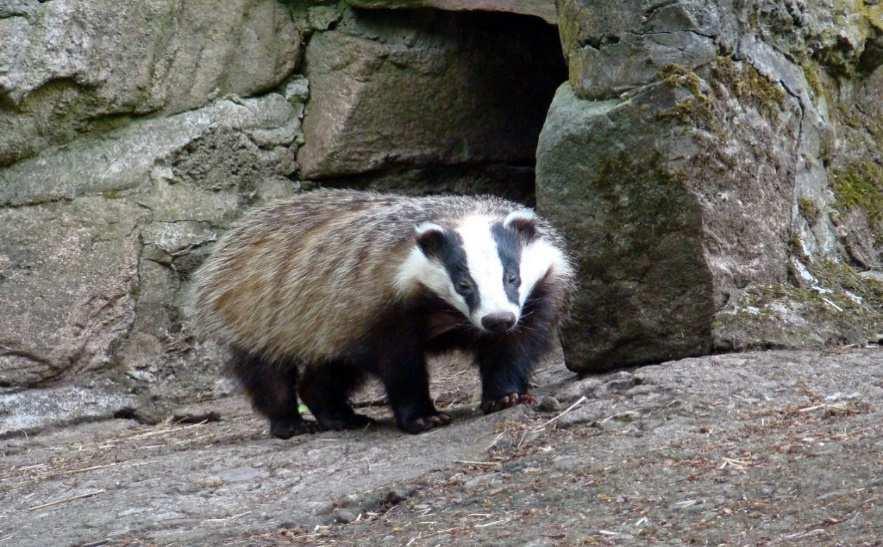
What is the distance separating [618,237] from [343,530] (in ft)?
7.33

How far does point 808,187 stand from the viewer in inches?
267

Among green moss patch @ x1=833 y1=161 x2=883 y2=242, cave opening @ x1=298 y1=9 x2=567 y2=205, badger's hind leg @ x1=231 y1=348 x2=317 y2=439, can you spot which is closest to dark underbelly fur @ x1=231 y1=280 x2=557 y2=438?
badger's hind leg @ x1=231 y1=348 x2=317 y2=439

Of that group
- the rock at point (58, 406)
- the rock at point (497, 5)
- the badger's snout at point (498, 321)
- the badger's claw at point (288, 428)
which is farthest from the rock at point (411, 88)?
the badger's snout at point (498, 321)

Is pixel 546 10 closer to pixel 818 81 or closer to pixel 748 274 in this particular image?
pixel 818 81

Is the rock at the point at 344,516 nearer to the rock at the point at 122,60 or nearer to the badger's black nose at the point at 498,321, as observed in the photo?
the badger's black nose at the point at 498,321

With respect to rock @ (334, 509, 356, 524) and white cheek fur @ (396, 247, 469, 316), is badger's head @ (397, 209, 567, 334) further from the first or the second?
rock @ (334, 509, 356, 524)

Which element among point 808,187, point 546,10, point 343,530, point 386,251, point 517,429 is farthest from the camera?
point 546,10

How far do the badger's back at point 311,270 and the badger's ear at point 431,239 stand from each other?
169 millimetres

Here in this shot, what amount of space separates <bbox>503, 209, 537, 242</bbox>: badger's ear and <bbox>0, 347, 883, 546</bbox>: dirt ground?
70 centimetres

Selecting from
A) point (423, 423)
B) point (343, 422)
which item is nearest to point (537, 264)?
point (423, 423)

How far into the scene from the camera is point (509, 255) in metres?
5.84

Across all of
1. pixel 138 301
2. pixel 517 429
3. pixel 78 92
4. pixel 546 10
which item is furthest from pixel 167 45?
pixel 517 429

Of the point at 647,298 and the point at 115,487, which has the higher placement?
the point at 647,298

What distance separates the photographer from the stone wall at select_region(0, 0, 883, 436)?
6184mm
